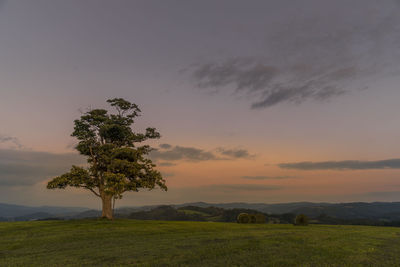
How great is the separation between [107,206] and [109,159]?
310 inches

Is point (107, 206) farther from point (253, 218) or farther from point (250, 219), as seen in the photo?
point (253, 218)

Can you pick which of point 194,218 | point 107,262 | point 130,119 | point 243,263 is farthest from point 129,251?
point 194,218

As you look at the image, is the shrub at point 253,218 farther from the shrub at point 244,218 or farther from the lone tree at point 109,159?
the lone tree at point 109,159

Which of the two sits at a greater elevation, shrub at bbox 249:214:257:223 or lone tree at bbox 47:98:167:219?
lone tree at bbox 47:98:167:219

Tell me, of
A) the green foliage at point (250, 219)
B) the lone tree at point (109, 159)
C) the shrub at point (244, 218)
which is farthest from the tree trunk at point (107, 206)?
the green foliage at point (250, 219)

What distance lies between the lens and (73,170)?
38.8 m

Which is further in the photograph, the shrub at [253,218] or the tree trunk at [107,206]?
the tree trunk at [107,206]

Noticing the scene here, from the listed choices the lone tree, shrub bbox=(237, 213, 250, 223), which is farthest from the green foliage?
the lone tree

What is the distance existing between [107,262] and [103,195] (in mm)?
30506

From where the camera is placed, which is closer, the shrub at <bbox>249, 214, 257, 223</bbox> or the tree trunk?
the shrub at <bbox>249, 214, 257, 223</bbox>

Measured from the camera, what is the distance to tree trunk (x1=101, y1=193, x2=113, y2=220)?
3991cm

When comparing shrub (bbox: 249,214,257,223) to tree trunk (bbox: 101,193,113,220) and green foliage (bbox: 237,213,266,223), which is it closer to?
green foliage (bbox: 237,213,266,223)

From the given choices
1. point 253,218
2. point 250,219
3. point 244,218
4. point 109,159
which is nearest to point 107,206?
point 109,159

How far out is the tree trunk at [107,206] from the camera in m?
39.9
